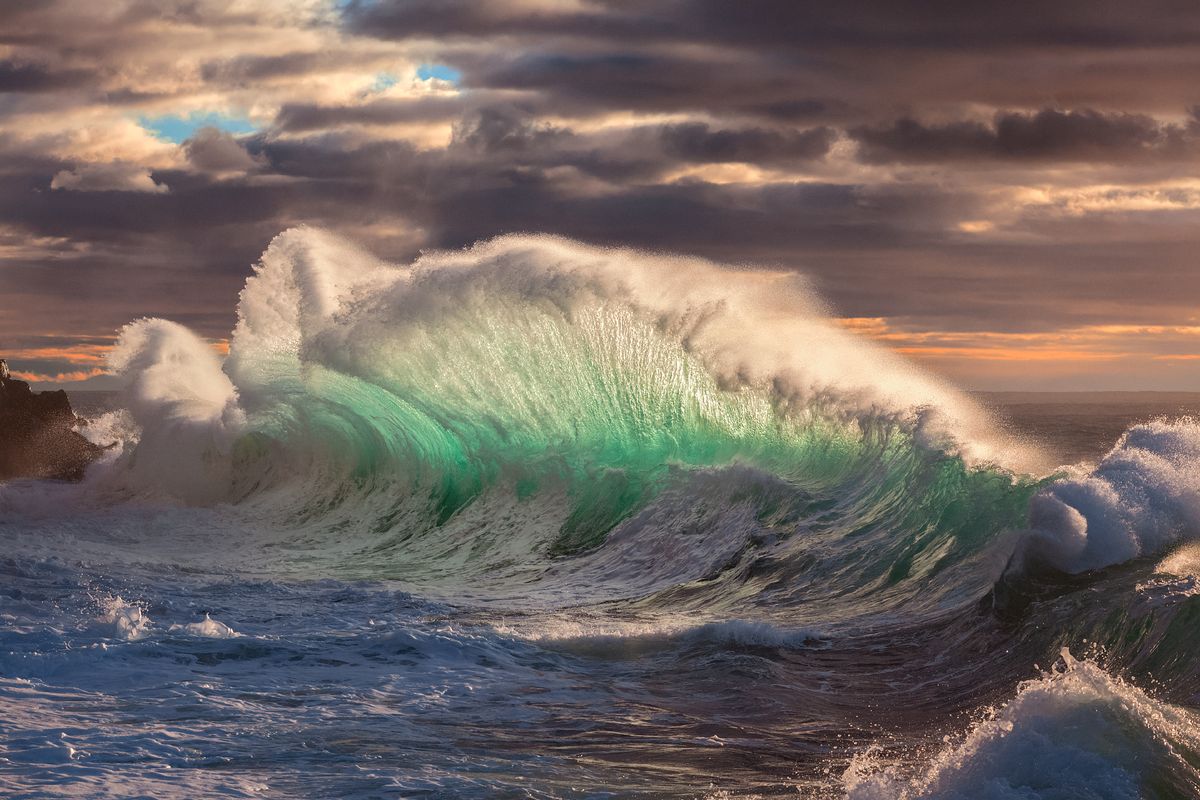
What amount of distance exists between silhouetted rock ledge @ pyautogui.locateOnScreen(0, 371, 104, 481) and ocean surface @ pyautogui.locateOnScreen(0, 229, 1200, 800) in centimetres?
151

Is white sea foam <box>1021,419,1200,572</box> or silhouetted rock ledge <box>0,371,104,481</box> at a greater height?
white sea foam <box>1021,419,1200,572</box>

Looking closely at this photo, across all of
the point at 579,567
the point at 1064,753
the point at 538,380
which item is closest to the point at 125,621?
the point at 579,567

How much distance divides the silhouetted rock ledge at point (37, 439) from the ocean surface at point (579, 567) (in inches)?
59.4

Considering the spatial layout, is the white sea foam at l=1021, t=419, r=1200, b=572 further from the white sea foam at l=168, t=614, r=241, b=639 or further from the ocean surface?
the white sea foam at l=168, t=614, r=241, b=639

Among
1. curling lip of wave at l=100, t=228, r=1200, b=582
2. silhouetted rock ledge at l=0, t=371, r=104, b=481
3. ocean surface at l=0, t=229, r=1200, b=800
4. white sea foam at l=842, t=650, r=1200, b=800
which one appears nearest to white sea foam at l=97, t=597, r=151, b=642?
ocean surface at l=0, t=229, r=1200, b=800

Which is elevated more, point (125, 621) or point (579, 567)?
point (125, 621)

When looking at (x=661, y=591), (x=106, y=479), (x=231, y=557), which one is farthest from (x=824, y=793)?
(x=106, y=479)

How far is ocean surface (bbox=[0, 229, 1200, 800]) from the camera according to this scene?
7.07 meters

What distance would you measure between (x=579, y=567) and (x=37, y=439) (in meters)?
18.0

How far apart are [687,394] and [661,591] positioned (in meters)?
6.06

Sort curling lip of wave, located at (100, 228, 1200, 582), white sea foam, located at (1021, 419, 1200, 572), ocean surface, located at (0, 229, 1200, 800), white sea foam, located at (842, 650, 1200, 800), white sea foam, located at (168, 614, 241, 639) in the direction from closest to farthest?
white sea foam, located at (842, 650, 1200, 800)
ocean surface, located at (0, 229, 1200, 800)
white sea foam, located at (168, 614, 241, 639)
white sea foam, located at (1021, 419, 1200, 572)
curling lip of wave, located at (100, 228, 1200, 582)

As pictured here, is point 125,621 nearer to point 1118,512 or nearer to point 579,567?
point 579,567

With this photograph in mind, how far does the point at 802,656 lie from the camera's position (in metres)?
10.6

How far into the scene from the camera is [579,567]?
52.6 ft
